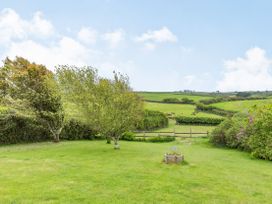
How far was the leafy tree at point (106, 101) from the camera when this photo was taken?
16094 millimetres

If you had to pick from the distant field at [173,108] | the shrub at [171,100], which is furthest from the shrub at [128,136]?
the shrub at [171,100]

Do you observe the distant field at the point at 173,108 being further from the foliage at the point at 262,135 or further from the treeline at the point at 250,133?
the foliage at the point at 262,135

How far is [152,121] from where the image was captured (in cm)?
3353

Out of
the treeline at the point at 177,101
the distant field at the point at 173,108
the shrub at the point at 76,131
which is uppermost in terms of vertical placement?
the treeline at the point at 177,101

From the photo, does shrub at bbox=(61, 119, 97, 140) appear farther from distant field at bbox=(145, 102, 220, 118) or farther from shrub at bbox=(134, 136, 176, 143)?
distant field at bbox=(145, 102, 220, 118)

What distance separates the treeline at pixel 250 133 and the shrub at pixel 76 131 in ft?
36.8

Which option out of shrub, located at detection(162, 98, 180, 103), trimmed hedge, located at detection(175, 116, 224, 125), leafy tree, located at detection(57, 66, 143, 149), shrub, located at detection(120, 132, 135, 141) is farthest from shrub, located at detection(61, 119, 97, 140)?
shrub, located at detection(162, 98, 180, 103)

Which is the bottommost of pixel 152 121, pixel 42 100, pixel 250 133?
pixel 250 133

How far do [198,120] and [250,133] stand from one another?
68.4ft

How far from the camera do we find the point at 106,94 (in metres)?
16.3

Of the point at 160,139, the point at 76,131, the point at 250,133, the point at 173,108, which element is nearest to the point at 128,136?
the point at 160,139

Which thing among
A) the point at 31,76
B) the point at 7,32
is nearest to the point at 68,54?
the point at 31,76

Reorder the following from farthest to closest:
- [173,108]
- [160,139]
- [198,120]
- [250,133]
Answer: [173,108] → [198,120] → [160,139] → [250,133]

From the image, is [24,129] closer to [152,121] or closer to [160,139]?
[160,139]
